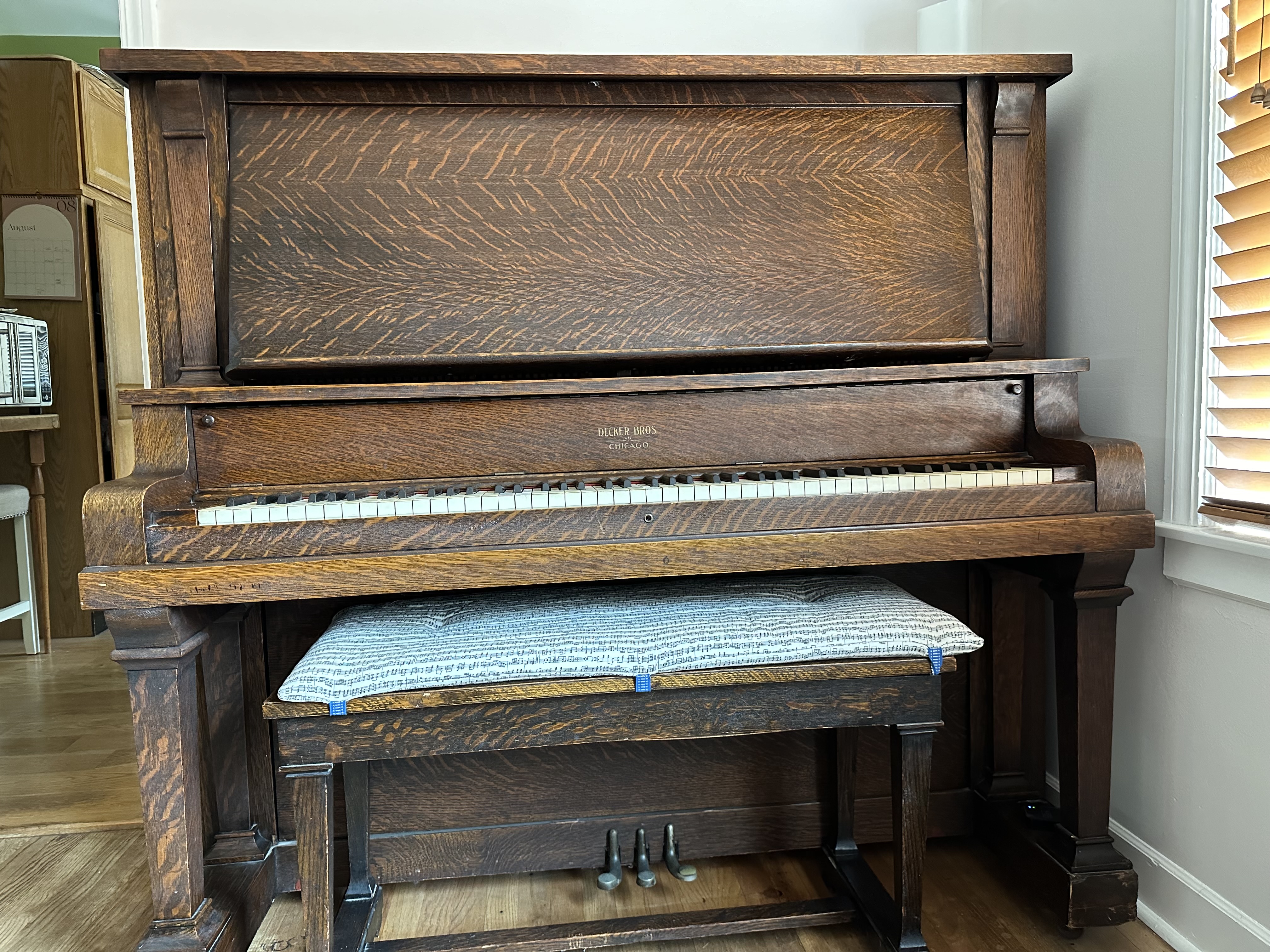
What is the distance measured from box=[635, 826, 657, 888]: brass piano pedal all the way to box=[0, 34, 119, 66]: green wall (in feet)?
15.9

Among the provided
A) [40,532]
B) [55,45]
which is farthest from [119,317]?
[55,45]

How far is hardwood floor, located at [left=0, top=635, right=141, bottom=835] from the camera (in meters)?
2.09

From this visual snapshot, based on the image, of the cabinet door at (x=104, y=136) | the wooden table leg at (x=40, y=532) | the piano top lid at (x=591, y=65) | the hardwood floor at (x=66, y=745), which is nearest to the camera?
the piano top lid at (x=591, y=65)

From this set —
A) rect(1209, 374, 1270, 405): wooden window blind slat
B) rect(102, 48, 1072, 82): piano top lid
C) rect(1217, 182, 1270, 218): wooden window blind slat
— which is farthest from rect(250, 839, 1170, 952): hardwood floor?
rect(102, 48, 1072, 82): piano top lid

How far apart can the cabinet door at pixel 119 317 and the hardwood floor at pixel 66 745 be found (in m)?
1.01

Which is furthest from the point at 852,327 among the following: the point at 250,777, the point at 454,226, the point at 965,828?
the point at 250,777

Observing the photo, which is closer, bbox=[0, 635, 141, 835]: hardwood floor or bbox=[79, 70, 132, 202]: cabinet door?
bbox=[0, 635, 141, 835]: hardwood floor

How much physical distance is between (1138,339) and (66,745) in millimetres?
2820

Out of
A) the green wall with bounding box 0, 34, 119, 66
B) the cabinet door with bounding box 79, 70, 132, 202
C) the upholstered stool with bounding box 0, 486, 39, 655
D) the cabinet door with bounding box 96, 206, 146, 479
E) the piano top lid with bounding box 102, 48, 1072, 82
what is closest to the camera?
the piano top lid with bounding box 102, 48, 1072, 82

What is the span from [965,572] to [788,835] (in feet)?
1.97

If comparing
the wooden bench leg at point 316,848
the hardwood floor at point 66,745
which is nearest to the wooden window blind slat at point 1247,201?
the wooden bench leg at point 316,848

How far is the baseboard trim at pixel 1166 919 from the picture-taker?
4.40 feet

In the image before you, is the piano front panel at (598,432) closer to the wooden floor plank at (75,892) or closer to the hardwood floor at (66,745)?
the wooden floor plank at (75,892)

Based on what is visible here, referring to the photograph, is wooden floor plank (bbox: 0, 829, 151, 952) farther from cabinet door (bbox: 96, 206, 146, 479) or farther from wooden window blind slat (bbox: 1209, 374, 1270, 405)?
cabinet door (bbox: 96, 206, 146, 479)
